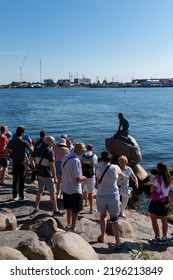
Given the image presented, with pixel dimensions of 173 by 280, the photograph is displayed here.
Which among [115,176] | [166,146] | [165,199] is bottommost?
[166,146]

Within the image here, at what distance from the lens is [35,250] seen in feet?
18.0

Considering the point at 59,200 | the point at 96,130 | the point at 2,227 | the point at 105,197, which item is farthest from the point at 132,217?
the point at 96,130

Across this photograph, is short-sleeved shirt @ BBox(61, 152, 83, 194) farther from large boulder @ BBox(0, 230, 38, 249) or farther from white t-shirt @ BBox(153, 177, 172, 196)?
white t-shirt @ BBox(153, 177, 172, 196)

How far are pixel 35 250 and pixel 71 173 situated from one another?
1928 millimetres

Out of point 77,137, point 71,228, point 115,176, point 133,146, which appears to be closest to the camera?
point 115,176

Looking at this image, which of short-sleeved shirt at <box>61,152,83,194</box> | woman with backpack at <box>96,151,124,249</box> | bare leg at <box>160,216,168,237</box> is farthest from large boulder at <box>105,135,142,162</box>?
woman with backpack at <box>96,151,124,249</box>

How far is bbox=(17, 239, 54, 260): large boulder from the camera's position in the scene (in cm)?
544

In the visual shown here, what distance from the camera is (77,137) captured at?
31.1 m

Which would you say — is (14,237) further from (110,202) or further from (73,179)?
(110,202)

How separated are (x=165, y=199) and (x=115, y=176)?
1341 mm

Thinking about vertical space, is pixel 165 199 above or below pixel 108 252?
above

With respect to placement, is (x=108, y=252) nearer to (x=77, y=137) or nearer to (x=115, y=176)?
(x=115, y=176)

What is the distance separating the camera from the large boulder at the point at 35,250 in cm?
544

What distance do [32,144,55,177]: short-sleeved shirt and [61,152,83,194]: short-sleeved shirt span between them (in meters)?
0.90
